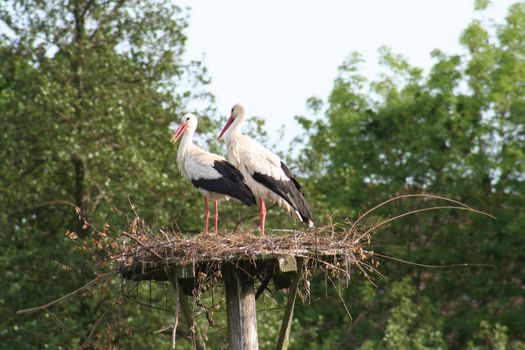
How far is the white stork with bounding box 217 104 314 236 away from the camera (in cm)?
1041

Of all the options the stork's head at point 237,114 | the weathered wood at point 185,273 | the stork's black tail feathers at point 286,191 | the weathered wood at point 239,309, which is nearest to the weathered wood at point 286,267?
the weathered wood at point 239,309

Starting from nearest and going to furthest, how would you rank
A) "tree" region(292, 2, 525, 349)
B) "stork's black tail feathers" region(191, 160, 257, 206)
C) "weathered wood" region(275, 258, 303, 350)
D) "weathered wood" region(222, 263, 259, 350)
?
"weathered wood" region(275, 258, 303, 350)
"weathered wood" region(222, 263, 259, 350)
"stork's black tail feathers" region(191, 160, 257, 206)
"tree" region(292, 2, 525, 349)

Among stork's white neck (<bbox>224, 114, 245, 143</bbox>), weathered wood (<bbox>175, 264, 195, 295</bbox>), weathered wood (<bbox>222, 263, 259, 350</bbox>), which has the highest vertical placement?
stork's white neck (<bbox>224, 114, 245, 143</bbox>)

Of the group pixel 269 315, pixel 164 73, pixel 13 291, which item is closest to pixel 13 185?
pixel 13 291

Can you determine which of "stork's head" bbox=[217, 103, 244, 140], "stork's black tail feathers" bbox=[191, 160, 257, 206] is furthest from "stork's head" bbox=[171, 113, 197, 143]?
"stork's black tail feathers" bbox=[191, 160, 257, 206]

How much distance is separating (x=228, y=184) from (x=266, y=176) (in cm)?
41

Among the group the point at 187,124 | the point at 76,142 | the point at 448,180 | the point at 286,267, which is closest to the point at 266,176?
the point at 187,124

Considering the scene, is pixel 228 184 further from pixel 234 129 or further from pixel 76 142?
pixel 76 142

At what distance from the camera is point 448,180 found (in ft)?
81.3

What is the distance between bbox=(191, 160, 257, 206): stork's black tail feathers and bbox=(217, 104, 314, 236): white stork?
0.53 ft

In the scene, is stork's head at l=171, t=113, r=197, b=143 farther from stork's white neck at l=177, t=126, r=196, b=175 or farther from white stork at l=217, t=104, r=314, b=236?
white stork at l=217, t=104, r=314, b=236

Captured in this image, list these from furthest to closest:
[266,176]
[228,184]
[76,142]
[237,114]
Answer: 1. [76,142]
2. [237,114]
3. [266,176]
4. [228,184]

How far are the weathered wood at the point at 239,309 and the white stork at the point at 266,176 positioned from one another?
258 centimetres

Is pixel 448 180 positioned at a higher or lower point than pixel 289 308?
higher
